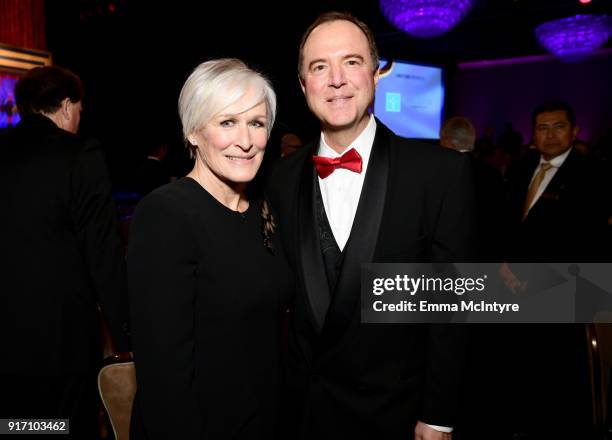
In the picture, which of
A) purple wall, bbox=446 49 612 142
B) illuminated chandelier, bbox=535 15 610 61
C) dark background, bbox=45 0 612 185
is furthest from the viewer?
purple wall, bbox=446 49 612 142

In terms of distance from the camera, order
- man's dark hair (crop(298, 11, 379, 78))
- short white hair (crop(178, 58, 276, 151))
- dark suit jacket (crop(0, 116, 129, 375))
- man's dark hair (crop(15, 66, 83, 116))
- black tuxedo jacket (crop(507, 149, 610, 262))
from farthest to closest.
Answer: black tuxedo jacket (crop(507, 149, 610, 262)) < man's dark hair (crop(15, 66, 83, 116)) < dark suit jacket (crop(0, 116, 129, 375)) < man's dark hair (crop(298, 11, 379, 78)) < short white hair (crop(178, 58, 276, 151))

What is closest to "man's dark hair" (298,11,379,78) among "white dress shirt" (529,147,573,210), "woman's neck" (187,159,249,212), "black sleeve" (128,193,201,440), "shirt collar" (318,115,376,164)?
"shirt collar" (318,115,376,164)

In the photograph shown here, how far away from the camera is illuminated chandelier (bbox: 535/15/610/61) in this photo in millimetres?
6488

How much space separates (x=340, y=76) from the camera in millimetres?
1713

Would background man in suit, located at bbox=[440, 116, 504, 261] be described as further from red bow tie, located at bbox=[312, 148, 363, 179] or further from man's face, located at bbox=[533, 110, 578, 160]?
red bow tie, located at bbox=[312, 148, 363, 179]

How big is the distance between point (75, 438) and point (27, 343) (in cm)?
55

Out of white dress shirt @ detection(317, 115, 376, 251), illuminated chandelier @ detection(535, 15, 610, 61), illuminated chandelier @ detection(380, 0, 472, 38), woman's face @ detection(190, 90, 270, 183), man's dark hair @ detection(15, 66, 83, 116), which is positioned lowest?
white dress shirt @ detection(317, 115, 376, 251)

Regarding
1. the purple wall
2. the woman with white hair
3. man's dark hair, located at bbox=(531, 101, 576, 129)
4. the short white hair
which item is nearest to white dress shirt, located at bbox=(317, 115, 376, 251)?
the woman with white hair

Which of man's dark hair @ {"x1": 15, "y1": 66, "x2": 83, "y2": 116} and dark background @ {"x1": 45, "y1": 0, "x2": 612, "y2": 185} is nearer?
man's dark hair @ {"x1": 15, "y1": 66, "x2": 83, "y2": 116}

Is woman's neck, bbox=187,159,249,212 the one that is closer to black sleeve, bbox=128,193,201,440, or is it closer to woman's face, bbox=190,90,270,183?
woman's face, bbox=190,90,270,183

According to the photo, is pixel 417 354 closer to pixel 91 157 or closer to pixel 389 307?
pixel 389 307

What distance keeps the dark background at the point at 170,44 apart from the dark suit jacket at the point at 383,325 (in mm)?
3692

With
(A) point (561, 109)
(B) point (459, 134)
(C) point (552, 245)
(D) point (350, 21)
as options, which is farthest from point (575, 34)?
(D) point (350, 21)

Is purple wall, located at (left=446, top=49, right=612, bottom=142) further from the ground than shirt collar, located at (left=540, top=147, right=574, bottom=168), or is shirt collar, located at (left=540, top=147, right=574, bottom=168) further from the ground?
purple wall, located at (left=446, top=49, right=612, bottom=142)
